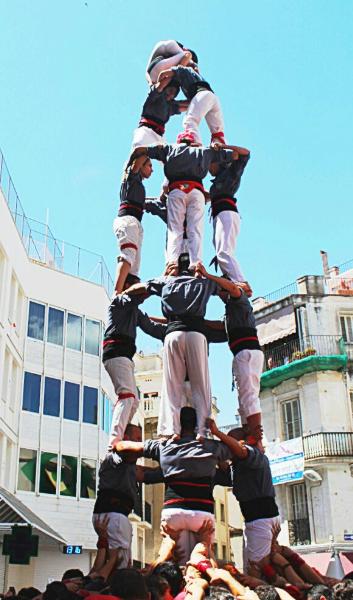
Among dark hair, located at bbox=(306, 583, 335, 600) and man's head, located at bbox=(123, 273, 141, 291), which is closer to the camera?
dark hair, located at bbox=(306, 583, 335, 600)

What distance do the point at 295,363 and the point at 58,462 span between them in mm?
10662

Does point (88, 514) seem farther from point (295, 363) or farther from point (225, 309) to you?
point (225, 309)

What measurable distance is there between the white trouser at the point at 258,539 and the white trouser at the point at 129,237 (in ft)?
14.0

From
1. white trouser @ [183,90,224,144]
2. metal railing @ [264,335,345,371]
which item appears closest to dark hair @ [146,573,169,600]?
white trouser @ [183,90,224,144]

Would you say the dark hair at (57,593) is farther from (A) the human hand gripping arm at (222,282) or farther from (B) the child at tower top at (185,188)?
(B) the child at tower top at (185,188)

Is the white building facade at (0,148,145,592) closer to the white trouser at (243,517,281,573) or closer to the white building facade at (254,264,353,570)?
the white building facade at (254,264,353,570)

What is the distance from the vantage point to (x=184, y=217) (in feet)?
34.7

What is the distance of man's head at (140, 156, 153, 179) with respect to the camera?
440 inches

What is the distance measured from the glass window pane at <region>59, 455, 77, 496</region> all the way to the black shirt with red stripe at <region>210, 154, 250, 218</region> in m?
18.5

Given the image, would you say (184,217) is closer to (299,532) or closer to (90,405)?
(90,405)

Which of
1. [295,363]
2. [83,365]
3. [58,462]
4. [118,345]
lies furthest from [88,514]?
[118,345]

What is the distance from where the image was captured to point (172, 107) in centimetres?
1223

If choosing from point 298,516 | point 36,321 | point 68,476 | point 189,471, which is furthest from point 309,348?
point 189,471

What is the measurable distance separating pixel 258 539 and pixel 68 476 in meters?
19.6
